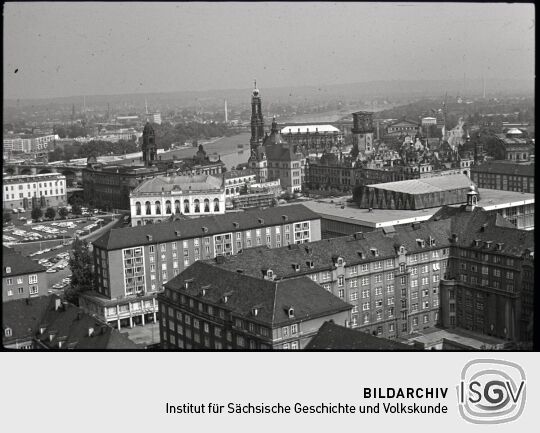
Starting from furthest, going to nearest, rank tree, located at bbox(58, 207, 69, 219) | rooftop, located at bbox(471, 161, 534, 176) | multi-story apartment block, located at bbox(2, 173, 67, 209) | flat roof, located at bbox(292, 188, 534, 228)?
rooftop, located at bbox(471, 161, 534, 176) < tree, located at bbox(58, 207, 69, 219) < multi-story apartment block, located at bbox(2, 173, 67, 209) < flat roof, located at bbox(292, 188, 534, 228)

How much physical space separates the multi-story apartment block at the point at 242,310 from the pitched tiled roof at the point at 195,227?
257 centimetres

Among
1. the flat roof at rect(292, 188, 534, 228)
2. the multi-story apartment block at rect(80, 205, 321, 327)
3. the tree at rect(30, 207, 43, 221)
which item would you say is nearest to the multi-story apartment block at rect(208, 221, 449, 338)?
the multi-story apartment block at rect(80, 205, 321, 327)

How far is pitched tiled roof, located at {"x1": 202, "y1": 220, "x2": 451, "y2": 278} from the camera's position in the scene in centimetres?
909

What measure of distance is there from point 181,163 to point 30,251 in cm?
957

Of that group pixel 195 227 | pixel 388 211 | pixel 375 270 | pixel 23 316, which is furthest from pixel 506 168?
pixel 23 316

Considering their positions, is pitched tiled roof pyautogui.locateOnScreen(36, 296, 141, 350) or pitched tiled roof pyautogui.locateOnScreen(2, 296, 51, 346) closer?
pitched tiled roof pyautogui.locateOnScreen(36, 296, 141, 350)

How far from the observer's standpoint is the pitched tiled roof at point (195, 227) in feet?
36.9

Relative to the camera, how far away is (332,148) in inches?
1097

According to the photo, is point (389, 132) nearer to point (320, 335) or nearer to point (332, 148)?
point (332, 148)

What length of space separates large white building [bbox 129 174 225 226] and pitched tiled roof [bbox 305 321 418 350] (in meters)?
10.5

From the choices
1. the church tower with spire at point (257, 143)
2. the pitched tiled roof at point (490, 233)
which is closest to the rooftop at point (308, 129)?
the church tower with spire at point (257, 143)

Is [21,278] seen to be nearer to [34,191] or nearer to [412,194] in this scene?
[34,191]

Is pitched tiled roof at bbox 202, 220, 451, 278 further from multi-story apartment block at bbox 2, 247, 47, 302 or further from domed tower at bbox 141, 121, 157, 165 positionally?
domed tower at bbox 141, 121, 157, 165

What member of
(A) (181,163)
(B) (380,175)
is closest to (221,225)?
(B) (380,175)
